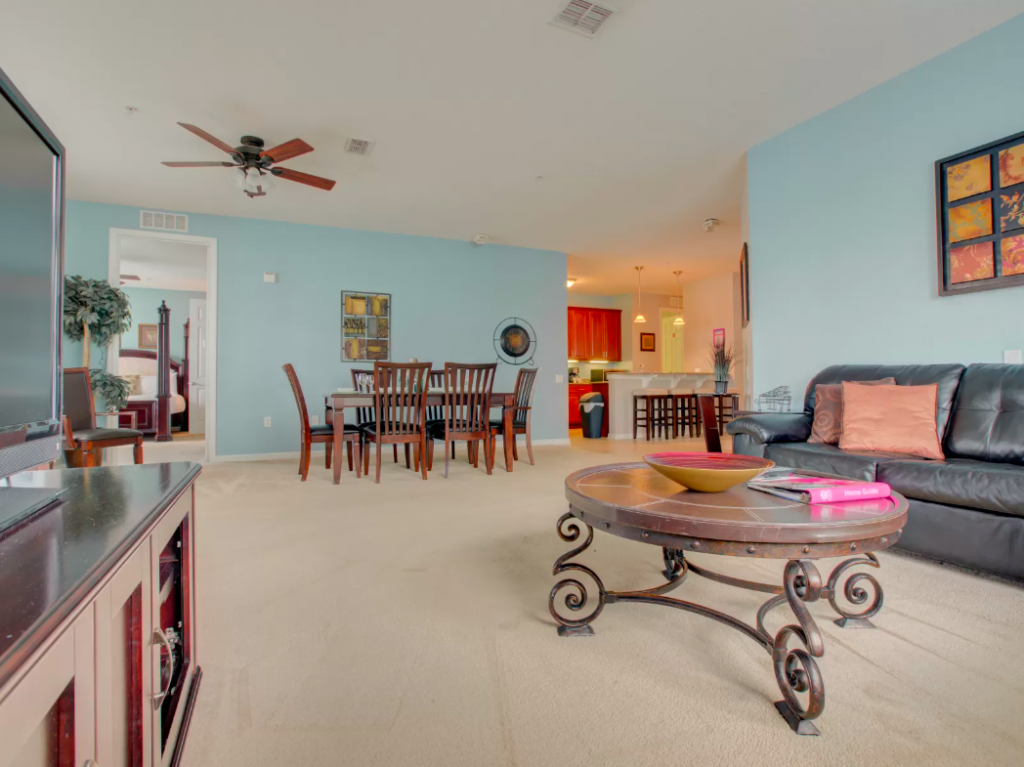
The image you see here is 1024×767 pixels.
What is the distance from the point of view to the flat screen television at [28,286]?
2.71ft

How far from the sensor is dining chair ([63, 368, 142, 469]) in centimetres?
337

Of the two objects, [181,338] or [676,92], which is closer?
[676,92]

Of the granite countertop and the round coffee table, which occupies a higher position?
the granite countertop

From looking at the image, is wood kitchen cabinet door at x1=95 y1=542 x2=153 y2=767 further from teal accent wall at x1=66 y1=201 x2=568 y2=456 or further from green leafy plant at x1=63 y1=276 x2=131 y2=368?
teal accent wall at x1=66 y1=201 x2=568 y2=456

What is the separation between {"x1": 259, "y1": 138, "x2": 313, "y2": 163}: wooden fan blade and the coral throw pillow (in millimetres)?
3536

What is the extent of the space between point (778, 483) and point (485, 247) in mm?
5439

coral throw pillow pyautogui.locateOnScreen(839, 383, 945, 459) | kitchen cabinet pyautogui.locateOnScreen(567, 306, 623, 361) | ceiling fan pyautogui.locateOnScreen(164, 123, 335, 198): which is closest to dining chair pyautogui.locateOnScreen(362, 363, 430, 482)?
ceiling fan pyautogui.locateOnScreen(164, 123, 335, 198)

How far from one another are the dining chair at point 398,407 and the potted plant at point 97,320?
7.73 feet

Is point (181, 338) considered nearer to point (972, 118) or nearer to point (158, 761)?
point (158, 761)

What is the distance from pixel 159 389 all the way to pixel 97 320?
3.23 m

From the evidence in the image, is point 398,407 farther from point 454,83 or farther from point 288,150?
point 454,83

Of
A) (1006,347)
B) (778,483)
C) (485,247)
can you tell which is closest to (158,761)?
(778,483)

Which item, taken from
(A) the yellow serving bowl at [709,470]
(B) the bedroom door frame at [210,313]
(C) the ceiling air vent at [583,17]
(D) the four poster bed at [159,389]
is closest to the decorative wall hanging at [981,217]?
(C) the ceiling air vent at [583,17]

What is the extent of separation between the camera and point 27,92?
3100 millimetres
